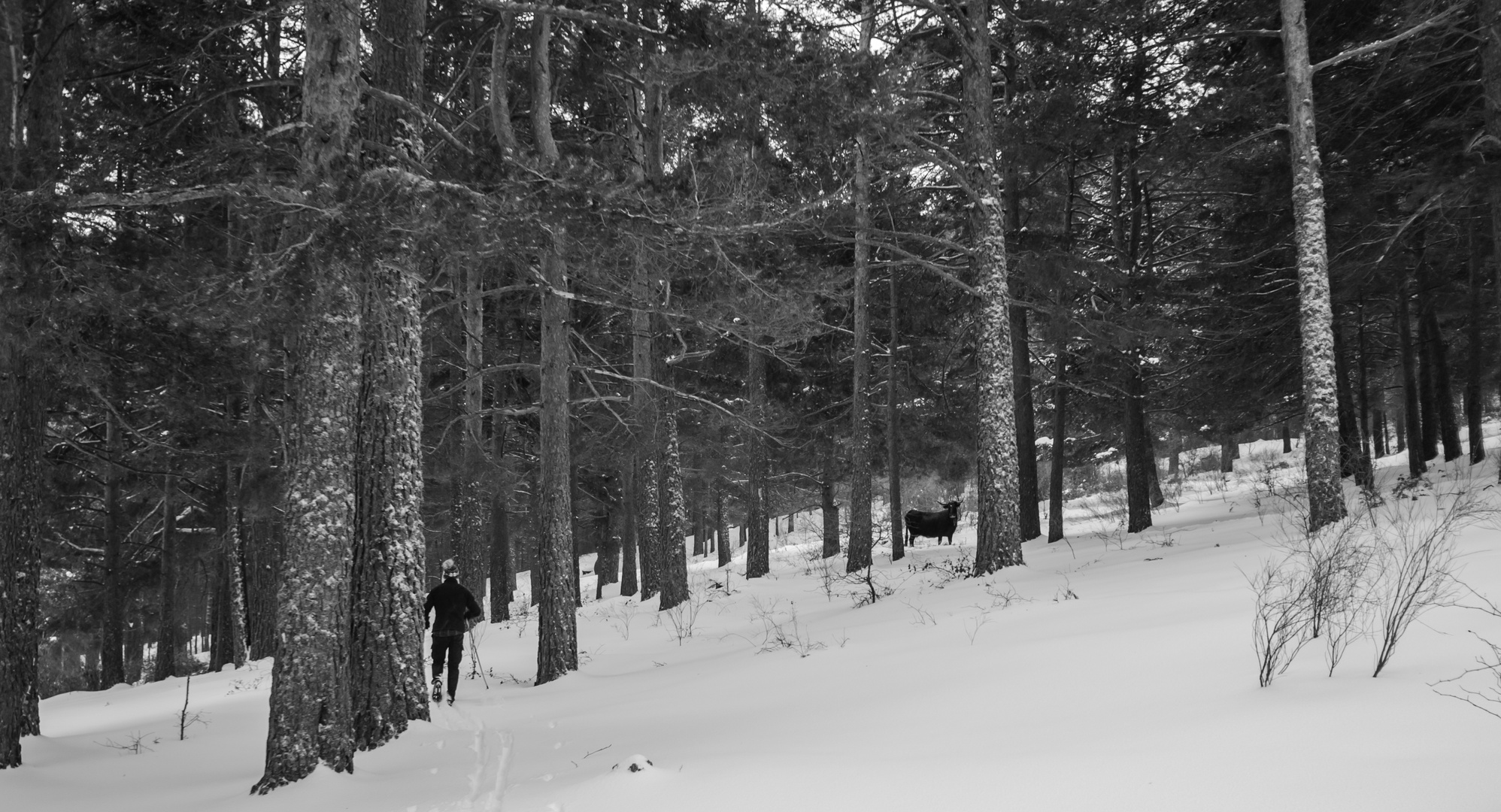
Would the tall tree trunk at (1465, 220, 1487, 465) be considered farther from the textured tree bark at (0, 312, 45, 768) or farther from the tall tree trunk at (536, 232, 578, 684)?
the textured tree bark at (0, 312, 45, 768)

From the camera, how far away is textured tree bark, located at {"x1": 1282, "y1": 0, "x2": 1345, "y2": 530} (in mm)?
9812

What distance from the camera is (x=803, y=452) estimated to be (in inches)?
894

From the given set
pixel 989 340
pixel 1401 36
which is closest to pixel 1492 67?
pixel 1401 36

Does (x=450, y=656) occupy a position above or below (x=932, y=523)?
below

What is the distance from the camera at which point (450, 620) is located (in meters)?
9.59

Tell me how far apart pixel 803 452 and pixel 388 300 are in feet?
55.3

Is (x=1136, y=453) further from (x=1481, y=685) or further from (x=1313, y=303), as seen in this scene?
(x=1481, y=685)

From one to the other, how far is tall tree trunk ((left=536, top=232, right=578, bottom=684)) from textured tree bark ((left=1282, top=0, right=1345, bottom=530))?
897cm

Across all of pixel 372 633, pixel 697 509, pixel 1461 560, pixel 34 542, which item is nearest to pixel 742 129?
pixel 372 633

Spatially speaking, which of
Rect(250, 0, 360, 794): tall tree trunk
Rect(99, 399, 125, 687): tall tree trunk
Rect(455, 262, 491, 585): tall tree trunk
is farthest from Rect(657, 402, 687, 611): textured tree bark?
Rect(99, 399, 125, 687): tall tree trunk

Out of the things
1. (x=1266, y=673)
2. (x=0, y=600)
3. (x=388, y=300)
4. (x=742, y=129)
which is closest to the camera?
(x=1266, y=673)

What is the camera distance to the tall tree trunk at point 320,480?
5516 millimetres

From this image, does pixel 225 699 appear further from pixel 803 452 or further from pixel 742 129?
pixel 803 452

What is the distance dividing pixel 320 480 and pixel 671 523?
9.03 meters
